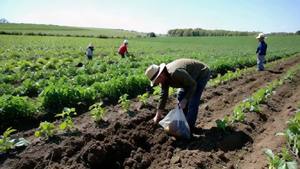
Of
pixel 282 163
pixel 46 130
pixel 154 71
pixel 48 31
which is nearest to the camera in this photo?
pixel 282 163

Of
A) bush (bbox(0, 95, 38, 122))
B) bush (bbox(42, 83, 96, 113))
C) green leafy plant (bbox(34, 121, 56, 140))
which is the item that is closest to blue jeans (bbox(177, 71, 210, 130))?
green leafy plant (bbox(34, 121, 56, 140))

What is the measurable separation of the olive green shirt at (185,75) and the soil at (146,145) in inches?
34.3

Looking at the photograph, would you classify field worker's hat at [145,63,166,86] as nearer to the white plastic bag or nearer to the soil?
the white plastic bag

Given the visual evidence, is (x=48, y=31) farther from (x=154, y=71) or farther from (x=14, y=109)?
(x=154, y=71)

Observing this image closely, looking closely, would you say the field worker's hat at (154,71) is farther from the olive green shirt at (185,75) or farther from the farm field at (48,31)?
the farm field at (48,31)

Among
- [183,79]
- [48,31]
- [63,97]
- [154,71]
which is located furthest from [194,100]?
[48,31]

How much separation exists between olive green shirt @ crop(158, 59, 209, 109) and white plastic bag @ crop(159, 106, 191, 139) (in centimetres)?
29

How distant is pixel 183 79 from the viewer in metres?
6.00

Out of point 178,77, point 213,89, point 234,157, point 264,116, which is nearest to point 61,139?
point 178,77

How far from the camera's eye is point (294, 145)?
19.1 ft

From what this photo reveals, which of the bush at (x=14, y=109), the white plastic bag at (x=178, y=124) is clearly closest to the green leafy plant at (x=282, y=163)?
the white plastic bag at (x=178, y=124)

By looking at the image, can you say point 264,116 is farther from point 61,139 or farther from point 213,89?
point 61,139

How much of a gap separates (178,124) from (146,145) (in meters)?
0.76

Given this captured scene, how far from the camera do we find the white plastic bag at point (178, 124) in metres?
6.36
